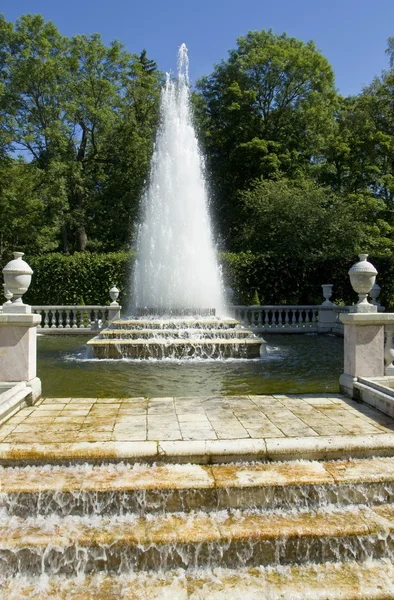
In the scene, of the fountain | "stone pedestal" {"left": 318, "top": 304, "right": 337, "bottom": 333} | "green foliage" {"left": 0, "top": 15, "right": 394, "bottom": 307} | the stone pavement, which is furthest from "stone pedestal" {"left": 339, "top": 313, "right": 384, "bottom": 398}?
"green foliage" {"left": 0, "top": 15, "right": 394, "bottom": 307}

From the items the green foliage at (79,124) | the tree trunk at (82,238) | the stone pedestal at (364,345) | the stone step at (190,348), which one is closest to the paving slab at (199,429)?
the stone pedestal at (364,345)

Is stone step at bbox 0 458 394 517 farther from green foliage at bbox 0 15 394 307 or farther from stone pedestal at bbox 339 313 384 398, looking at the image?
green foliage at bbox 0 15 394 307

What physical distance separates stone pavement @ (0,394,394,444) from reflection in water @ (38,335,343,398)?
51.6 inches

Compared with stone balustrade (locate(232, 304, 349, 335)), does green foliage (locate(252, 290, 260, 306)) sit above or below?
above

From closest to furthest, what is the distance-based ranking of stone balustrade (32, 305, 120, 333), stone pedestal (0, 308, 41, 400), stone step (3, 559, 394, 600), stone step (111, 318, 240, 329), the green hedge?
1. stone step (3, 559, 394, 600)
2. stone pedestal (0, 308, 41, 400)
3. stone step (111, 318, 240, 329)
4. stone balustrade (32, 305, 120, 333)
5. the green hedge

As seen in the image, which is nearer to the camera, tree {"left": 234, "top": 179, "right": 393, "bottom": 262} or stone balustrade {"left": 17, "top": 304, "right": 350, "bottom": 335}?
stone balustrade {"left": 17, "top": 304, "right": 350, "bottom": 335}

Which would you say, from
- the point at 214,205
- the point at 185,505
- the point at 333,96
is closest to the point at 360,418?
the point at 185,505

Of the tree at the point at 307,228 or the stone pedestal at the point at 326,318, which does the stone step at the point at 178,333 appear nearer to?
the stone pedestal at the point at 326,318

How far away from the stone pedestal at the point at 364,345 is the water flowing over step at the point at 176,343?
16.0 ft

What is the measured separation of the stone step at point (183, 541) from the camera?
3303 millimetres

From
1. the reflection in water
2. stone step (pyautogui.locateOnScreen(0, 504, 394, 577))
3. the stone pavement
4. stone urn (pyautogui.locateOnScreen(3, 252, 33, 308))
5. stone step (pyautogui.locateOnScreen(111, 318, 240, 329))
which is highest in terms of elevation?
stone urn (pyautogui.locateOnScreen(3, 252, 33, 308))

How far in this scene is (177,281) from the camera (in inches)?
648

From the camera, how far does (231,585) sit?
10.6 feet

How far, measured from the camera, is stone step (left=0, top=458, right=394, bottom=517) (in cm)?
365
